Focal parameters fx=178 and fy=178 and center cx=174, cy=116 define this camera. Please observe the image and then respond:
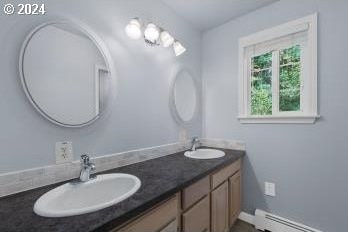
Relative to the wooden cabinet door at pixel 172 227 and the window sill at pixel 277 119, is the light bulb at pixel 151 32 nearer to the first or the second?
the window sill at pixel 277 119

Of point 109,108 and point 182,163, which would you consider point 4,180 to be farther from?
point 182,163

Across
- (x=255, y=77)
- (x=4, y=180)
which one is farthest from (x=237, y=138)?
(x=4, y=180)

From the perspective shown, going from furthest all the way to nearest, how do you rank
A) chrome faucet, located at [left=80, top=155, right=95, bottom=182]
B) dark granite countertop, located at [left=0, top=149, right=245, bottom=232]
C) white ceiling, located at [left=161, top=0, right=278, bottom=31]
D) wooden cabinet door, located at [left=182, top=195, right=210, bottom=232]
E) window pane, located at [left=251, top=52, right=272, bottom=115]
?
window pane, located at [left=251, top=52, right=272, bottom=115] → white ceiling, located at [left=161, top=0, right=278, bottom=31] → wooden cabinet door, located at [left=182, top=195, right=210, bottom=232] → chrome faucet, located at [left=80, top=155, right=95, bottom=182] → dark granite countertop, located at [left=0, top=149, right=245, bottom=232]

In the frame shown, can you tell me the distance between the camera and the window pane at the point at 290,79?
1.67 m

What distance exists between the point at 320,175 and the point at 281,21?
144 cm

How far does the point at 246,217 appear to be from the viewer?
1934 millimetres

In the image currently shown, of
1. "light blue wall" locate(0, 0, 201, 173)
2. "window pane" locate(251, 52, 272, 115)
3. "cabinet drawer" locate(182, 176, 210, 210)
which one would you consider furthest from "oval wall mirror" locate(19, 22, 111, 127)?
"window pane" locate(251, 52, 272, 115)

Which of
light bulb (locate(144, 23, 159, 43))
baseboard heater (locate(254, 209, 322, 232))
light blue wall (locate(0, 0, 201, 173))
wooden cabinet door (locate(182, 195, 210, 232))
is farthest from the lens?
baseboard heater (locate(254, 209, 322, 232))

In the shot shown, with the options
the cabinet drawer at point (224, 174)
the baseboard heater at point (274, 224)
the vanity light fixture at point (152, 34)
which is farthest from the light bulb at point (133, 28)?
the baseboard heater at point (274, 224)

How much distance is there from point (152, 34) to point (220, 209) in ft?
5.26

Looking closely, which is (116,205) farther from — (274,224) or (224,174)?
(274,224)

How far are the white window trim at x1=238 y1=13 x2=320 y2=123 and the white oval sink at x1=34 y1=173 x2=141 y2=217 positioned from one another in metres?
1.43

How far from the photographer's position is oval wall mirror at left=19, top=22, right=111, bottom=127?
3.13 feet

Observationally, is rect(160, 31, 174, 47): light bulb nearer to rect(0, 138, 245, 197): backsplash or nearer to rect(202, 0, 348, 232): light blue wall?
rect(202, 0, 348, 232): light blue wall
